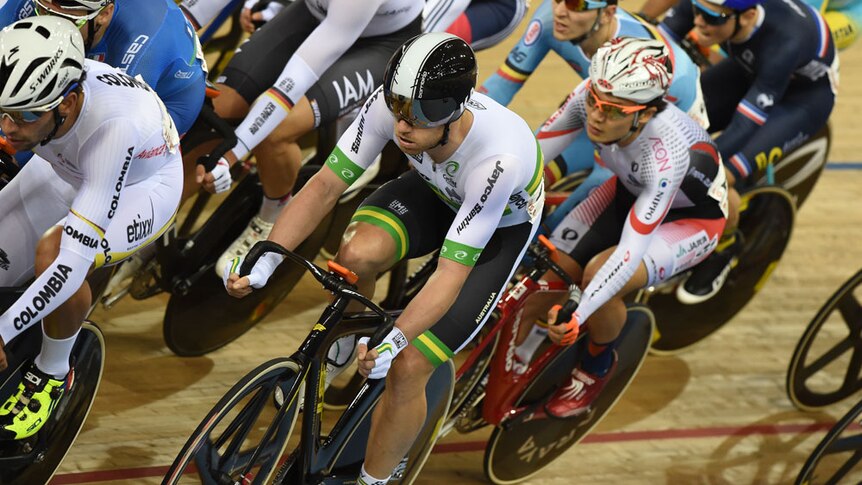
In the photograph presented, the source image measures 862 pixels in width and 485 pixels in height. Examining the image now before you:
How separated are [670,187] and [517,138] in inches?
31.6

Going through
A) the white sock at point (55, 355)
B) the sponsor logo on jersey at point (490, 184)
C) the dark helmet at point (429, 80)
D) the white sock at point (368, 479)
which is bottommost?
the white sock at point (55, 355)

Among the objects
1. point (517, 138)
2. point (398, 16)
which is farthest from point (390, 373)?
point (398, 16)

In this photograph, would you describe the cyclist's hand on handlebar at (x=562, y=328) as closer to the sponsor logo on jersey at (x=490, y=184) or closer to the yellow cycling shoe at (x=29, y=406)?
the sponsor logo on jersey at (x=490, y=184)

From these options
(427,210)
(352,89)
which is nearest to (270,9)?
(352,89)

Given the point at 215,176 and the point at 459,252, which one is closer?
the point at 459,252

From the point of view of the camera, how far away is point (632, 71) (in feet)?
12.8

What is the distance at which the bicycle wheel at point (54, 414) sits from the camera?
137 inches

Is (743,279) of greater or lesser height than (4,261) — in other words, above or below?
above

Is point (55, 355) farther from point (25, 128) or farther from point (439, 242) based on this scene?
point (439, 242)

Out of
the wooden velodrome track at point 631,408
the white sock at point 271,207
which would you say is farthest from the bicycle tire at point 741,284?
the white sock at point 271,207

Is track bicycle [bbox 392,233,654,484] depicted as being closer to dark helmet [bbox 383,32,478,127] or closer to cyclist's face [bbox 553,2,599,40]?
dark helmet [bbox 383,32,478,127]

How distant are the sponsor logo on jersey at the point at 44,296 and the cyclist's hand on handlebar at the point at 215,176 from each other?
2.95 ft

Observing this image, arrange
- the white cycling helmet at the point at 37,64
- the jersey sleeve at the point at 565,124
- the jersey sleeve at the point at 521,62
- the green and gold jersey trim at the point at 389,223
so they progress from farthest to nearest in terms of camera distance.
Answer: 1. the jersey sleeve at the point at 521,62
2. the jersey sleeve at the point at 565,124
3. the green and gold jersey trim at the point at 389,223
4. the white cycling helmet at the point at 37,64

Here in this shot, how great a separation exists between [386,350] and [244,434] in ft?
1.47
